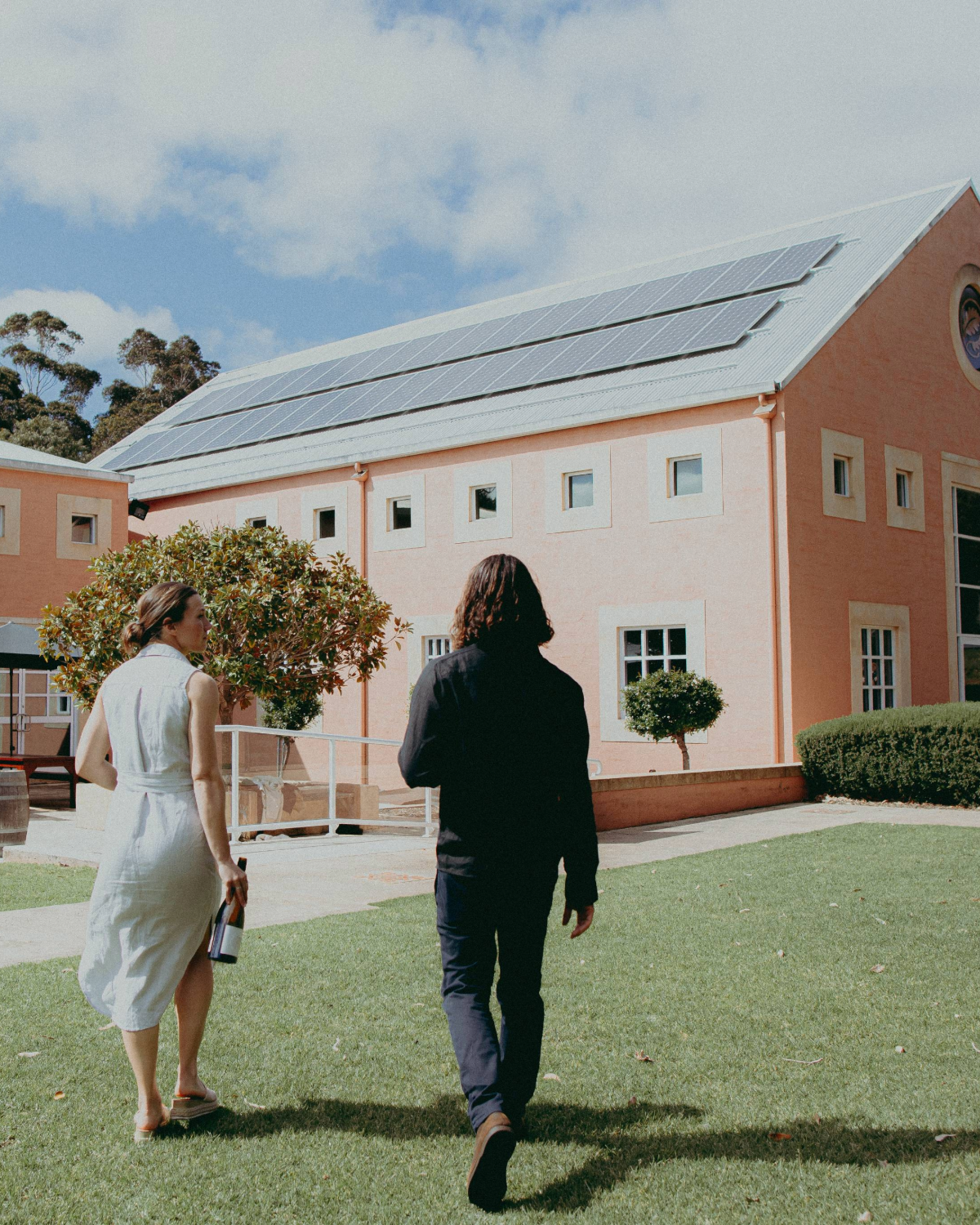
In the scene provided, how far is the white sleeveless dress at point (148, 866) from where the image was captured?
Answer: 3.70 meters

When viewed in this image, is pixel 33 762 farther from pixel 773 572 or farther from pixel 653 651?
pixel 773 572

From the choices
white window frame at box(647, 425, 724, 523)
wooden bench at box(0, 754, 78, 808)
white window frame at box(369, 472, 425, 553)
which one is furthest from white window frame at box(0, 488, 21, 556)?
white window frame at box(647, 425, 724, 523)

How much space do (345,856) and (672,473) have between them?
28.4 feet

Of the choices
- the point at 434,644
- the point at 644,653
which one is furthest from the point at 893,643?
the point at 434,644

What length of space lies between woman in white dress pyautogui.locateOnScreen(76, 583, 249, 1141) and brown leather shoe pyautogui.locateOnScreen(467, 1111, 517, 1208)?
1.12 meters

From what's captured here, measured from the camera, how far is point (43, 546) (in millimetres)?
20578

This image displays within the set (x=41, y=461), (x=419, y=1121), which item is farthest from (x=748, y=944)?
(x=41, y=461)

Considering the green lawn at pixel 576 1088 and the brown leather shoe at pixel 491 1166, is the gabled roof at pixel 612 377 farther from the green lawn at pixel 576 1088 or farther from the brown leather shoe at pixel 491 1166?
the brown leather shoe at pixel 491 1166

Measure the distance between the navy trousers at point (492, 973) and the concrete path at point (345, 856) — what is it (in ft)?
11.6

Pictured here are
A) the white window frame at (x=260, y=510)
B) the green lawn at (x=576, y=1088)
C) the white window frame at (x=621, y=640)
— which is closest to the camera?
the green lawn at (x=576, y=1088)

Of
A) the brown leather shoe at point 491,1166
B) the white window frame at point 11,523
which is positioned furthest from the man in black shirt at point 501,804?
the white window frame at point 11,523

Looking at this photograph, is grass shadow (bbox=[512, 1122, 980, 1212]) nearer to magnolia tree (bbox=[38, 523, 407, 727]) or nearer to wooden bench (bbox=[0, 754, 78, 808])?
magnolia tree (bbox=[38, 523, 407, 727])

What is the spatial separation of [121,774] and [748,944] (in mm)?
4016

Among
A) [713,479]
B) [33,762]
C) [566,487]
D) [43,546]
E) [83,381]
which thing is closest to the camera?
[33,762]
